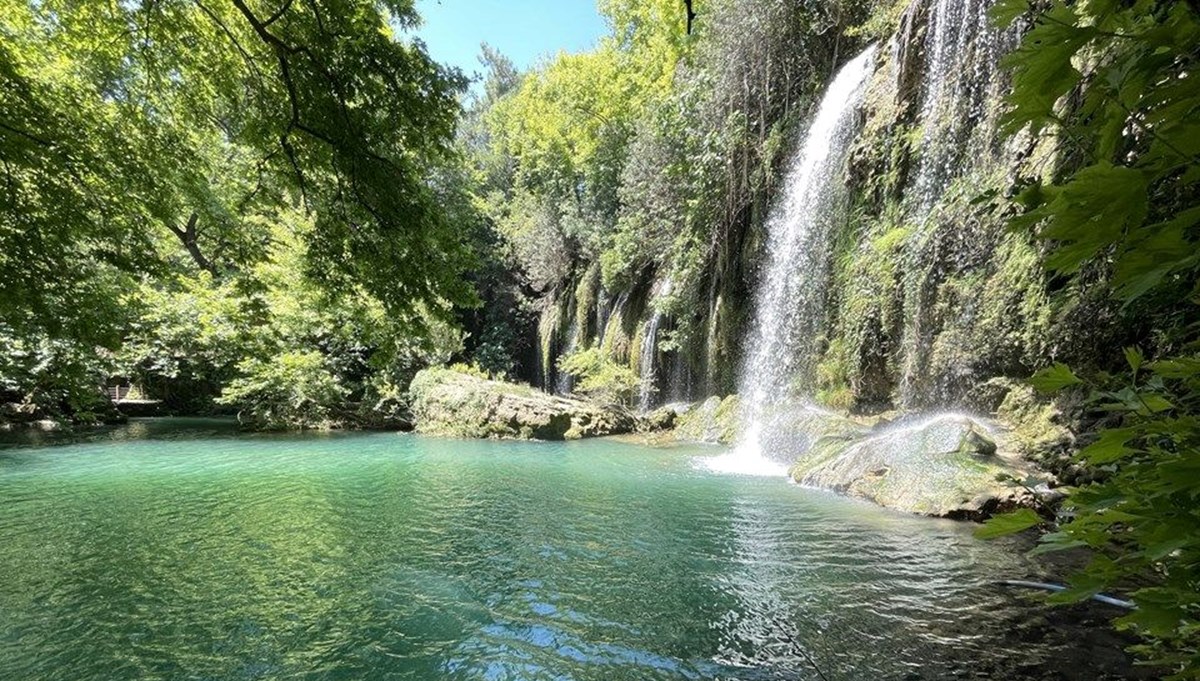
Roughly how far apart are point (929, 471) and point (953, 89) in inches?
273

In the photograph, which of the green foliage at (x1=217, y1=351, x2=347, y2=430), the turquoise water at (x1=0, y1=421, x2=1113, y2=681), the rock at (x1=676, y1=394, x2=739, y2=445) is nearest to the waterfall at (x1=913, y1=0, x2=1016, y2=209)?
the turquoise water at (x1=0, y1=421, x2=1113, y2=681)

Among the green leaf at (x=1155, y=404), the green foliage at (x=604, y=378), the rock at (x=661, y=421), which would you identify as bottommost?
the rock at (x=661, y=421)

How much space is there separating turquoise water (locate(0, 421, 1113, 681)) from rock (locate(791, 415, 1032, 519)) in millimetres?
467

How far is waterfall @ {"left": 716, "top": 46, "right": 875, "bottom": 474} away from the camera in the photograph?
1319cm

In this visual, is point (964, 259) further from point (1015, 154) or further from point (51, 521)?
point (51, 521)

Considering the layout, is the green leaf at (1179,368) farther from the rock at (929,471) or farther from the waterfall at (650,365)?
the waterfall at (650,365)

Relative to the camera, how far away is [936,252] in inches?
388

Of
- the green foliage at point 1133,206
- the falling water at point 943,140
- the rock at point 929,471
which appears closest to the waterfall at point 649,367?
the falling water at point 943,140

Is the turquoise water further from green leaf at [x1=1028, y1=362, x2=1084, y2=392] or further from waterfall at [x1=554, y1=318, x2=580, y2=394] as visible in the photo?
waterfall at [x1=554, y1=318, x2=580, y2=394]

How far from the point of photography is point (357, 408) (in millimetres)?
18203

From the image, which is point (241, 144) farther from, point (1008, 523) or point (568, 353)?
point (568, 353)

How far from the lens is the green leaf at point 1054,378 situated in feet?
3.24

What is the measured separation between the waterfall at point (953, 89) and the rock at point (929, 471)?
4579 mm

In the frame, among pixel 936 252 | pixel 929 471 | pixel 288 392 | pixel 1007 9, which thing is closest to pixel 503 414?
pixel 288 392
